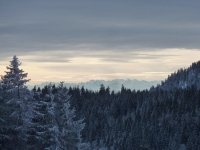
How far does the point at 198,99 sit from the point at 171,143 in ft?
151

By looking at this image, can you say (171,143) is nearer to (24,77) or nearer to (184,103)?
(184,103)

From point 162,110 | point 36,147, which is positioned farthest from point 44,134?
point 162,110

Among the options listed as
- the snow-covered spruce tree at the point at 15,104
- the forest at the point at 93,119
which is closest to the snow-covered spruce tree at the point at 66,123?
the forest at the point at 93,119

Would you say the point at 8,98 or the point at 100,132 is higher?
the point at 8,98

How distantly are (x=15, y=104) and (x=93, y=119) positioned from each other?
132475 mm

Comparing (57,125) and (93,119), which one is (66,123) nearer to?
(57,125)

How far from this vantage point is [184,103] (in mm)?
155250

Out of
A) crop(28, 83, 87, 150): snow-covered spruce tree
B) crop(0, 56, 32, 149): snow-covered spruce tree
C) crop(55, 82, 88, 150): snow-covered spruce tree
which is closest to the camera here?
crop(28, 83, 87, 150): snow-covered spruce tree

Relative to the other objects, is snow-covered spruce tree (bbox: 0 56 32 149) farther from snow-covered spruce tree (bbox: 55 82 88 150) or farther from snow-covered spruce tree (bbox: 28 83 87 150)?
snow-covered spruce tree (bbox: 55 82 88 150)

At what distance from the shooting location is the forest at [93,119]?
91.6ft

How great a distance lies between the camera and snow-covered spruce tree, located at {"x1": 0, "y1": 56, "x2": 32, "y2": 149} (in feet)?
95.8

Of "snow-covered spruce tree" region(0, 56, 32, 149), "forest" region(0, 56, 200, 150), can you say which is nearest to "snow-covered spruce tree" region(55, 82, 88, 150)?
"forest" region(0, 56, 200, 150)

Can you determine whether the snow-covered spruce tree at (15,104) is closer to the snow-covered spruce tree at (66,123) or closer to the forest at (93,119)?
the forest at (93,119)

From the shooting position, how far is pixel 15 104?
3092cm
